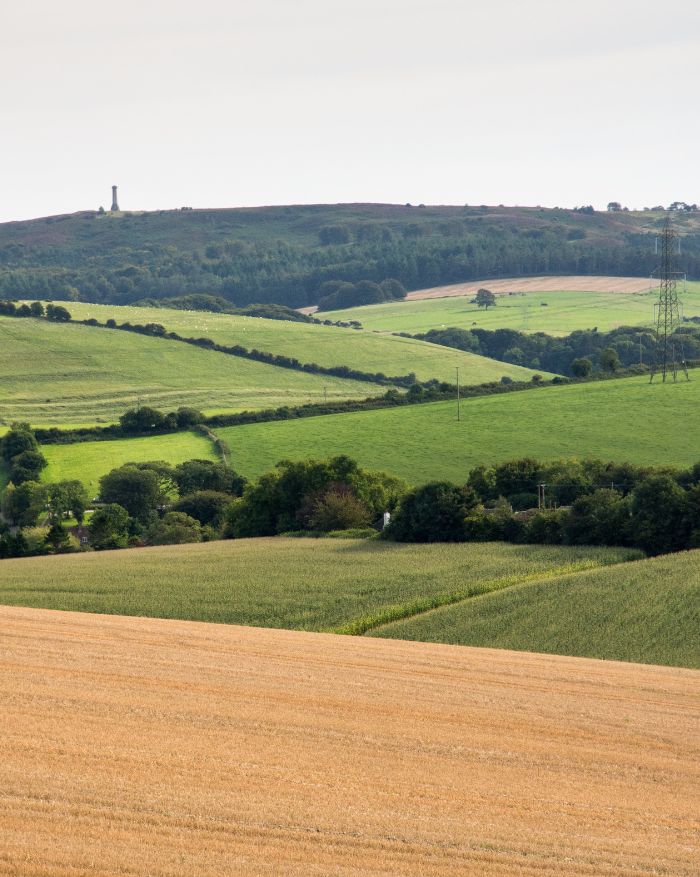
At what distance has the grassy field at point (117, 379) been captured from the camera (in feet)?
463

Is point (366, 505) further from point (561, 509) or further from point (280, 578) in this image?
point (280, 578)

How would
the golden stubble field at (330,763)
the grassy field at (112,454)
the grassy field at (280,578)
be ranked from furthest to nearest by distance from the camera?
the grassy field at (112,454), the grassy field at (280,578), the golden stubble field at (330,763)

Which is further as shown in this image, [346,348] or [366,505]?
[346,348]

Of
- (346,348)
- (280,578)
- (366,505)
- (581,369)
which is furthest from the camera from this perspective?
(346,348)

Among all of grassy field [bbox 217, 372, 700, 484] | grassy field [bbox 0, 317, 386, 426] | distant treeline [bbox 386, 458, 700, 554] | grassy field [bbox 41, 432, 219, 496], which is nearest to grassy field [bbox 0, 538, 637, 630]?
distant treeline [bbox 386, 458, 700, 554]

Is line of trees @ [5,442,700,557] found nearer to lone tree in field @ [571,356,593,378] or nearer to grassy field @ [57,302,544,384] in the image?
lone tree in field @ [571,356,593,378]

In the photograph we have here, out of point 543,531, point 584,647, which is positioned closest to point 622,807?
point 584,647

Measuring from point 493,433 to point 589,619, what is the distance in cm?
6819

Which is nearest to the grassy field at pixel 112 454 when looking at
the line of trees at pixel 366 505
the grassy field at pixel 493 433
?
the grassy field at pixel 493 433

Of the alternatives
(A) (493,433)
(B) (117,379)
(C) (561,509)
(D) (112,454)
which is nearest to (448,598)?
(C) (561,509)

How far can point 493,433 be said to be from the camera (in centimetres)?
11381

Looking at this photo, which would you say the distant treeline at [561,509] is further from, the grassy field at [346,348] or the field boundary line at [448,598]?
the grassy field at [346,348]

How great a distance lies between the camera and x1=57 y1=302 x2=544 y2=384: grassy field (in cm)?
16962

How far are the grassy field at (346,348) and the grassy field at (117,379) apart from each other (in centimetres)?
805
